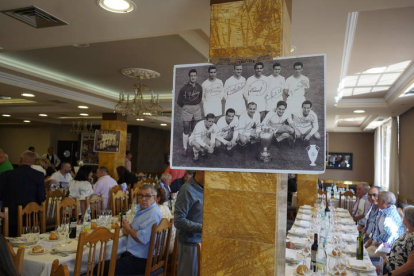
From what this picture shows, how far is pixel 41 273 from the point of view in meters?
2.66

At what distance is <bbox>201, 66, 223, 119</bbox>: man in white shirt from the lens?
5.89 ft

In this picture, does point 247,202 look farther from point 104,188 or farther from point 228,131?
point 104,188

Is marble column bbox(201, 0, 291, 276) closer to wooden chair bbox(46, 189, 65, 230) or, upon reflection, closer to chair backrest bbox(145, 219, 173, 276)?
chair backrest bbox(145, 219, 173, 276)

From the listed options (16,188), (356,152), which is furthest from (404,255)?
(356,152)

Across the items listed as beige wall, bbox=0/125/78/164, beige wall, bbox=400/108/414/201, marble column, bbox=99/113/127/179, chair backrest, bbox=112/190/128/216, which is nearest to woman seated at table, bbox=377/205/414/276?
chair backrest, bbox=112/190/128/216

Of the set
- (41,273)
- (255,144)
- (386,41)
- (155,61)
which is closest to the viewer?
(255,144)

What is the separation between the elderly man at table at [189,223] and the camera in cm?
280

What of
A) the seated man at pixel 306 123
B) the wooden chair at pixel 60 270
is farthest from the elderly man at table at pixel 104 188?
the seated man at pixel 306 123

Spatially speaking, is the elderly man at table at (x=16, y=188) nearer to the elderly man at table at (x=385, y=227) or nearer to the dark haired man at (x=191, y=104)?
the dark haired man at (x=191, y=104)

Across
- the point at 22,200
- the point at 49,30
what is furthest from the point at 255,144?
the point at 22,200

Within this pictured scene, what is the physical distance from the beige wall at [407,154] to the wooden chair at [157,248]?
6.02 meters

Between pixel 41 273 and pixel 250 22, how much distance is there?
2585mm

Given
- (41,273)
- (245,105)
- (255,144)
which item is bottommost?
(41,273)

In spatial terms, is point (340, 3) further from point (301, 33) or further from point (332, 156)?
point (332, 156)
